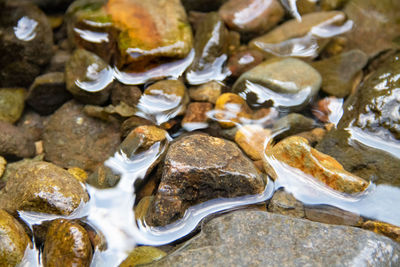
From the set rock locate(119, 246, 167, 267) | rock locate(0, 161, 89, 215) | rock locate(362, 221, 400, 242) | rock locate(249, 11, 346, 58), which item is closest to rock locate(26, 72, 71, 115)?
rock locate(0, 161, 89, 215)

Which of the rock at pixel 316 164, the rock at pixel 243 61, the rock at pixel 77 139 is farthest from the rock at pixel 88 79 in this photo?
the rock at pixel 316 164

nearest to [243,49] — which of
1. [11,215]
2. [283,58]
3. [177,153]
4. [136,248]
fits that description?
[283,58]

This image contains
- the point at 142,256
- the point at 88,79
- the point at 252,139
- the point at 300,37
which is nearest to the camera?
the point at 142,256

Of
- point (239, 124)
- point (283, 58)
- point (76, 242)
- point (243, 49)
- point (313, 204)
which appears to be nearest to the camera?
point (76, 242)

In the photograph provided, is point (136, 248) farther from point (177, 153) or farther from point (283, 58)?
point (283, 58)

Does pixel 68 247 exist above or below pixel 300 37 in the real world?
below

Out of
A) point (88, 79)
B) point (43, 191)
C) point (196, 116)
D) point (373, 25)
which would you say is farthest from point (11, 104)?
point (373, 25)

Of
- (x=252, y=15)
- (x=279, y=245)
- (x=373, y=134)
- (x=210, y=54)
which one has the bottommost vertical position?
(x=279, y=245)

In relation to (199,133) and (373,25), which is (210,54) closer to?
(199,133)

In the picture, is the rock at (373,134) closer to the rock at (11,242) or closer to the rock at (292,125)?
the rock at (292,125)
